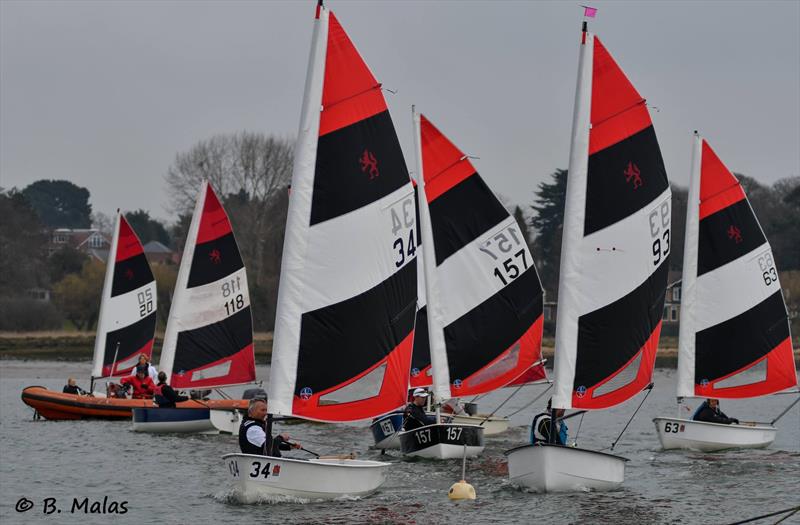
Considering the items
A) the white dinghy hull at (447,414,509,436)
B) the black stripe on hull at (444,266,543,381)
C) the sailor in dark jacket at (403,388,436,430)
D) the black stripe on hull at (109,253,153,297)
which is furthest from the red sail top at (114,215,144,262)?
the sailor in dark jacket at (403,388,436,430)

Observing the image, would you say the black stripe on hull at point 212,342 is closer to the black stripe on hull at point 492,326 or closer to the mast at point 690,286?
the black stripe on hull at point 492,326

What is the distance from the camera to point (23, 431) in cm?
2989

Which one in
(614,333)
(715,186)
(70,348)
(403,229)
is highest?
(715,186)

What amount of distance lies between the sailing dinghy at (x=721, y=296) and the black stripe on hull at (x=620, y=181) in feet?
23.8

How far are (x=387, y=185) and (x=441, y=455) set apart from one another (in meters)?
6.09

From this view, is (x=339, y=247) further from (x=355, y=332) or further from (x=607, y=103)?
(x=607, y=103)

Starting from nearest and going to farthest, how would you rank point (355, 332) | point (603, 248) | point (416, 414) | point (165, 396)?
point (355, 332), point (603, 248), point (416, 414), point (165, 396)

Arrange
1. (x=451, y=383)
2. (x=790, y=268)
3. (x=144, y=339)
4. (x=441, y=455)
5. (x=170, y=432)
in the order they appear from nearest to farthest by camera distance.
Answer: (x=441, y=455)
(x=451, y=383)
(x=170, y=432)
(x=144, y=339)
(x=790, y=268)

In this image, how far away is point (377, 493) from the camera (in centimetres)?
1883

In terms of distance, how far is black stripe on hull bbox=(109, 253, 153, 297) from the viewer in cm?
3653

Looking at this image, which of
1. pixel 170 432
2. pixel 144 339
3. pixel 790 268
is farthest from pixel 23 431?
pixel 790 268

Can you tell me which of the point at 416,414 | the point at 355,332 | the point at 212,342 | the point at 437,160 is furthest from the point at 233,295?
the point at 355,332

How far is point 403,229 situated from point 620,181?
349 cm

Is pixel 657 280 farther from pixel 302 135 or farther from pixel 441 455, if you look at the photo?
pixel 302 135
